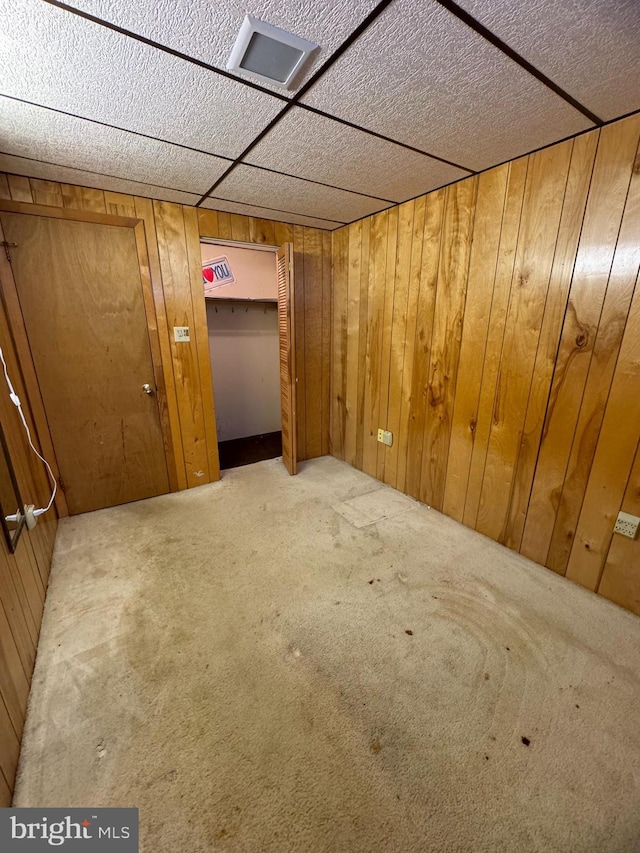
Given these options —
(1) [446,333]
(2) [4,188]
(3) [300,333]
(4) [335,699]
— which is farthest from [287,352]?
(4) [335,699]

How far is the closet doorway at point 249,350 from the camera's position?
3.07m

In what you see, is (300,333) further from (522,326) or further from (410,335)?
(522,326)

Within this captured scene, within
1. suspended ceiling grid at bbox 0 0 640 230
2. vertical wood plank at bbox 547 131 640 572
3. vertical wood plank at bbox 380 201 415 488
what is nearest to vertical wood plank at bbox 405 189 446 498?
vertical wood plank at bbox 380 201 415 488

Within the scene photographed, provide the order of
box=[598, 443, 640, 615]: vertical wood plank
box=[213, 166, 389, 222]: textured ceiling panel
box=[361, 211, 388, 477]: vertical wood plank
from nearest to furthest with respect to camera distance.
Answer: box=[598, 443, 640, 615]: vertical wood plank < box=[213, 166, 389, 222]: textured ceiling panel < box=[361, 211, 388, 477]: vertical wood plank

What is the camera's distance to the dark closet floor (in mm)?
3560

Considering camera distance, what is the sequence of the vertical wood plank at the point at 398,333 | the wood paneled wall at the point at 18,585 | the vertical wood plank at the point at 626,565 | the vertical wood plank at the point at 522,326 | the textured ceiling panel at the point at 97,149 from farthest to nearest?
the vertical wood plank at the point at 398,333 < the vertical wood plank at the point at 522,326 < the vertical wood plank at the point at 626,565 < the textured ceiling panel at the point at 97,149 < the wood paneled wall at the point at 18,585

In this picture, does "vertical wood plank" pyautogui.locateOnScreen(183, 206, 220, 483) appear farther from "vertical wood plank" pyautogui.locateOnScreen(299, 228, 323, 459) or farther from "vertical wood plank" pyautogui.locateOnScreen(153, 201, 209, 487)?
"vertical wood plank" pyautogui.locateOnScreen(299, 228, 323, 459)

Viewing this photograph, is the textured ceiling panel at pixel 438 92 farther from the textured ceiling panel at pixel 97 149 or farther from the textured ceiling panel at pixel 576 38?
the textured ceiling panel at pixel 97 149

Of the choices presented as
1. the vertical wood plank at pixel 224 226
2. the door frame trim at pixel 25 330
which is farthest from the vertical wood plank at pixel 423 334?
the door frame trim at pixel 25 330

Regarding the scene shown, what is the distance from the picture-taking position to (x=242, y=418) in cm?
424

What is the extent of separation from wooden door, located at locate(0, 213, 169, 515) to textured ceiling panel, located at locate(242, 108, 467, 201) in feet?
4.30

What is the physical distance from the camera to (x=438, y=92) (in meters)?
1.25

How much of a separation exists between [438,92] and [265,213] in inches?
69.5

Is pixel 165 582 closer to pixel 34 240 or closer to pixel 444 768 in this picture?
pixel 444 768
